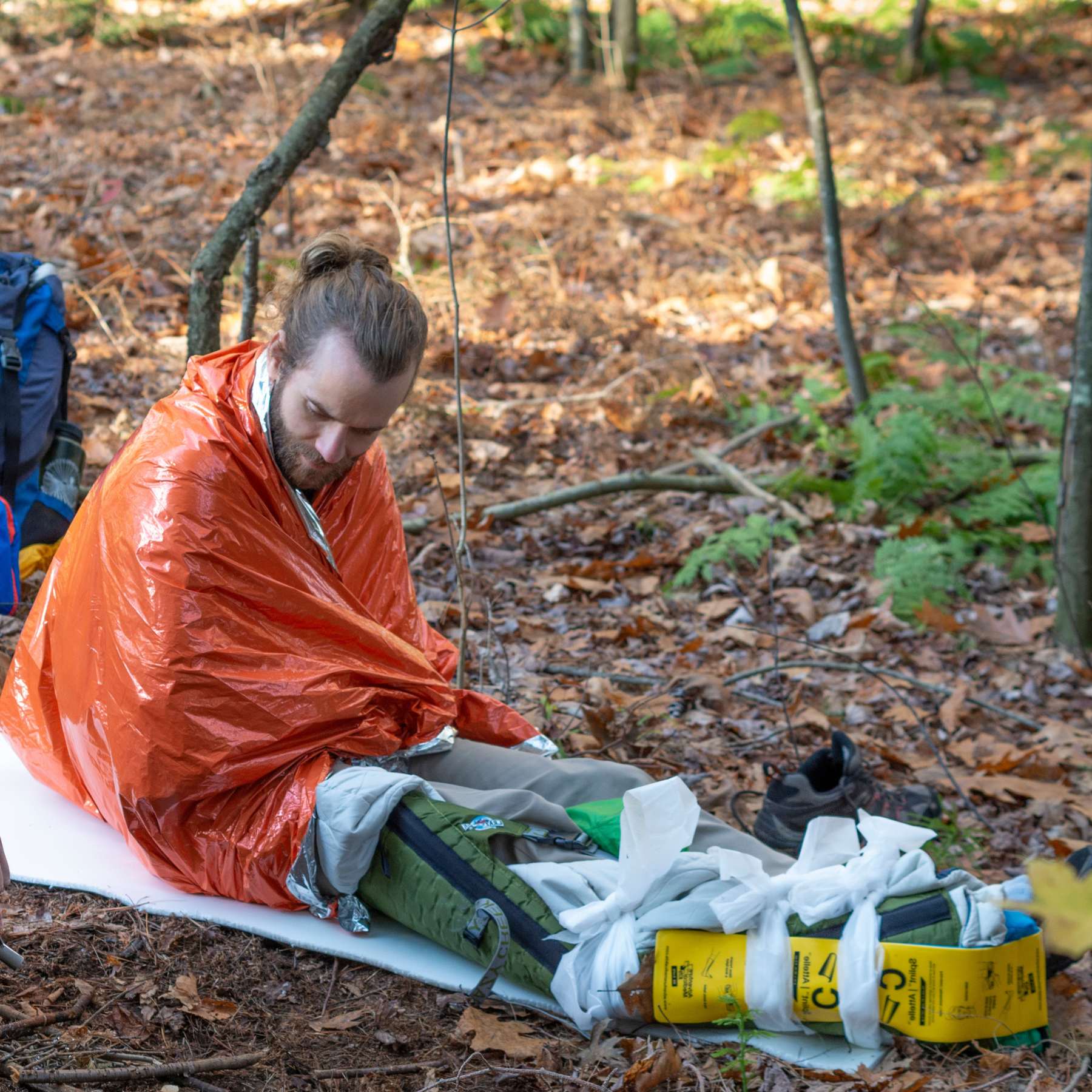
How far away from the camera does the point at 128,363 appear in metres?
5.66

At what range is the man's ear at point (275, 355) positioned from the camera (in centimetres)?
245

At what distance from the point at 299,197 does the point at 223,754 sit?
6093 mm

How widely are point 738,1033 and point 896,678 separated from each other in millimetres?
1997

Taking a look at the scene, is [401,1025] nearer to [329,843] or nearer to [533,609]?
[329,843]

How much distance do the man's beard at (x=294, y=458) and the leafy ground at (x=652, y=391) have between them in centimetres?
102

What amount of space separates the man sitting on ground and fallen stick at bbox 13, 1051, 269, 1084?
0.56m

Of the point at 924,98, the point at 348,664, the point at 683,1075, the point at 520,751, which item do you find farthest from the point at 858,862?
the point at 924,98

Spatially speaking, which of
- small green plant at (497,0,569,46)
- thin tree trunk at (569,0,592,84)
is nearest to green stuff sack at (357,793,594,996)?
thin tree trunk at (569,0,592,84)

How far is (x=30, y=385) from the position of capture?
148 inches

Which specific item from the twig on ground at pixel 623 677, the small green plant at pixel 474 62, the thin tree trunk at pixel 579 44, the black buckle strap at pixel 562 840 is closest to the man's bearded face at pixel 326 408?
the black buckle strap at pixel 562 840

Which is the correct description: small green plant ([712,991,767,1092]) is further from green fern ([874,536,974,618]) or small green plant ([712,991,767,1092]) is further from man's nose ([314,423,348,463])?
green fern ([874,536,974,618])

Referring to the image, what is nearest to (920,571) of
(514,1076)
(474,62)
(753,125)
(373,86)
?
(514,1076)

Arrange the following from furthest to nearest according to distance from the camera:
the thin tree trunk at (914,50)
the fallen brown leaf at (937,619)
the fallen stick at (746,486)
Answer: the thin tree trunk at (914,50) → the fallen stick at (746,486) → the fallen brown leaf at (937,619)

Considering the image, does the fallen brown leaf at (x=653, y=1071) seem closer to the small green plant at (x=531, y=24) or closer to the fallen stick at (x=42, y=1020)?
the fallen stick at (x=42, y=1020)
